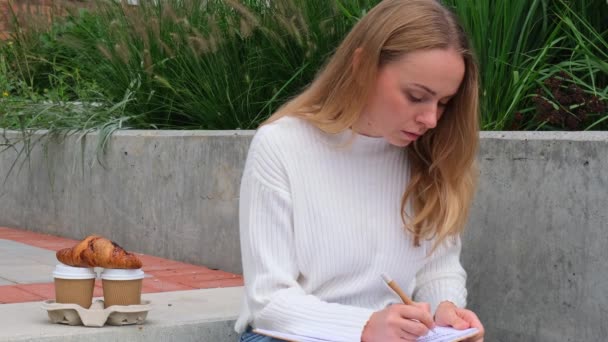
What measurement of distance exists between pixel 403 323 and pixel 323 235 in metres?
0.38

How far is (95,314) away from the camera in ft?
9.58

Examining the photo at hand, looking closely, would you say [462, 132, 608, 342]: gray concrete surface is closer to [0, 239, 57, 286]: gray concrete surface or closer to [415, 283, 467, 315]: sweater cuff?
[415, 283, 467, 315]: sweater cuff

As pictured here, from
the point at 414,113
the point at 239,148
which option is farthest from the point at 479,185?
the point at 239,148

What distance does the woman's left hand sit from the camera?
2.26 meters

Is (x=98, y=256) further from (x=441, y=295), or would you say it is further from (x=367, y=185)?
(x=441, y=295)

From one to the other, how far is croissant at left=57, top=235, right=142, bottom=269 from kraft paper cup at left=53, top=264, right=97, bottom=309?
25 mm

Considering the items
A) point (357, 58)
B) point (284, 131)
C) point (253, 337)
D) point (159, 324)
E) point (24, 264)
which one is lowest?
point (24, 264)

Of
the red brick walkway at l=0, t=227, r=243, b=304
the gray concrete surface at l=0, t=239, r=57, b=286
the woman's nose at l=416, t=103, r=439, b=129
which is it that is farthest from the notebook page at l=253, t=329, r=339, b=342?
the gray concrete surface at l=0, t=239, r=57, b=286

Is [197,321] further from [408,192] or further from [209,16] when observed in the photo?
[209,16]

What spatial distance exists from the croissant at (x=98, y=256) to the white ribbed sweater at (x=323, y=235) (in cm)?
59

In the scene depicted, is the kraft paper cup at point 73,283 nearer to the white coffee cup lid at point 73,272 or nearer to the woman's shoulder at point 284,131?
the white coffee cup lid at point 73,272

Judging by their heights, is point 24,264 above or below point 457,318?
below

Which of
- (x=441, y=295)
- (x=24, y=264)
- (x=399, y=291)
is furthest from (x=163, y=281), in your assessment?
(x=399, y=291)

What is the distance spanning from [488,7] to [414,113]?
1890 mm
